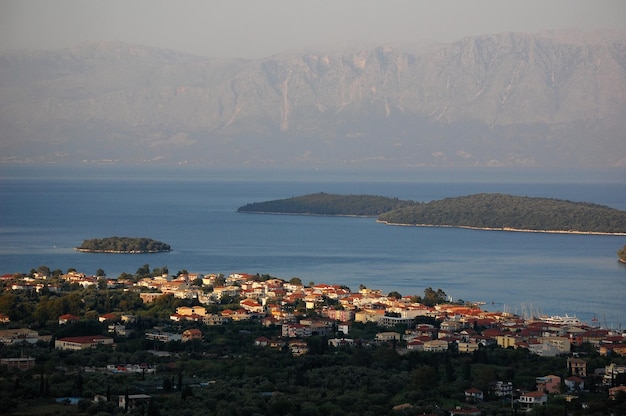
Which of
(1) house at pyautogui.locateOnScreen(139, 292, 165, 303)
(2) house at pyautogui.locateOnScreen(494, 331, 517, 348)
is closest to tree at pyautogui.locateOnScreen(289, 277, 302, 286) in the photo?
(1) house at pyautogui.locateOnScreen(139, 292, 165, 303)

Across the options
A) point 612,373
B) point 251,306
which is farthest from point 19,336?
point 612,373

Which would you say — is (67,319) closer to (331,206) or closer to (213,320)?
(213,320)

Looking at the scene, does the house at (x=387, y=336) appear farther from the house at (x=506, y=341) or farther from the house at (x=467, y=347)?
the house at (x=506, y=341)

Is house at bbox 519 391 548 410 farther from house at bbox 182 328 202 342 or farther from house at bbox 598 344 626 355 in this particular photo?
house at bbox 182 328 202 342

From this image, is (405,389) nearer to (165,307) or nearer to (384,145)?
(165,307)

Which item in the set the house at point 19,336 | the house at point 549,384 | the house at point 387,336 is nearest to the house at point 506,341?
the house at point 387,336

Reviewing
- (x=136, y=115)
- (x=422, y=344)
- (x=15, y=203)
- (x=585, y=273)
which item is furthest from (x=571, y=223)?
(x=136, y=115)
